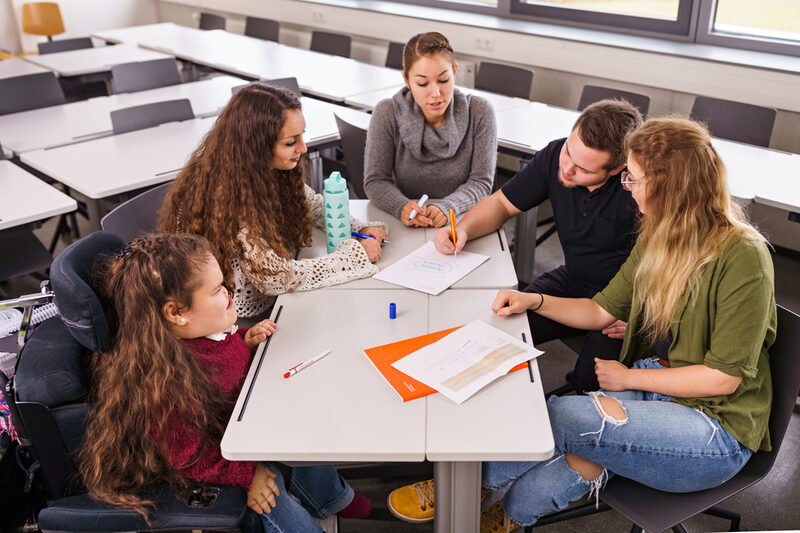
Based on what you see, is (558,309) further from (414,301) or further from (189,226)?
(189,226)

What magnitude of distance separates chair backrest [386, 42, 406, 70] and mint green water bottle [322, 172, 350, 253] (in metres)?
3.05

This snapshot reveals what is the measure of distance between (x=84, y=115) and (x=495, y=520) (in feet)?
10.3

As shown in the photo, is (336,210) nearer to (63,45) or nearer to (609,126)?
(609,126)

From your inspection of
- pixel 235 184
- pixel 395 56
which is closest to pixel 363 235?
pixel 235 184

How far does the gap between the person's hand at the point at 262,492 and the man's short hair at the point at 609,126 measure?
4.02 ft

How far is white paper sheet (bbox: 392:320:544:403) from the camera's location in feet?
5.11

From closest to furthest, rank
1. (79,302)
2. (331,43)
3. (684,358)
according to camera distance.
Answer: (79,302) → (684,358) → (331,43)

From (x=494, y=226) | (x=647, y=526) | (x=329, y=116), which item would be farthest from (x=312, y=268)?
(x=329, y=116)

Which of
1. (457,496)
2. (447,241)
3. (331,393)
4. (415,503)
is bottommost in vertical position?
(415,503)

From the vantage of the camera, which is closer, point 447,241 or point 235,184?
point 235,184

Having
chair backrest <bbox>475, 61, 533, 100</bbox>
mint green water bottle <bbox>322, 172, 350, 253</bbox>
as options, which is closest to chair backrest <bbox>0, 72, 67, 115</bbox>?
chair backrest <bbox>475, 61, 533, 100</bbox>

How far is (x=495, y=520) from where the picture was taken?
6.29 feet

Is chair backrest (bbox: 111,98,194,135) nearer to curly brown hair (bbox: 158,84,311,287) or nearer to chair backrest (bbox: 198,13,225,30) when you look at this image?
curly brown hair (bbox: 158,84,311,287)

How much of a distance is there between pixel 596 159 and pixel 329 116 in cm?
203
